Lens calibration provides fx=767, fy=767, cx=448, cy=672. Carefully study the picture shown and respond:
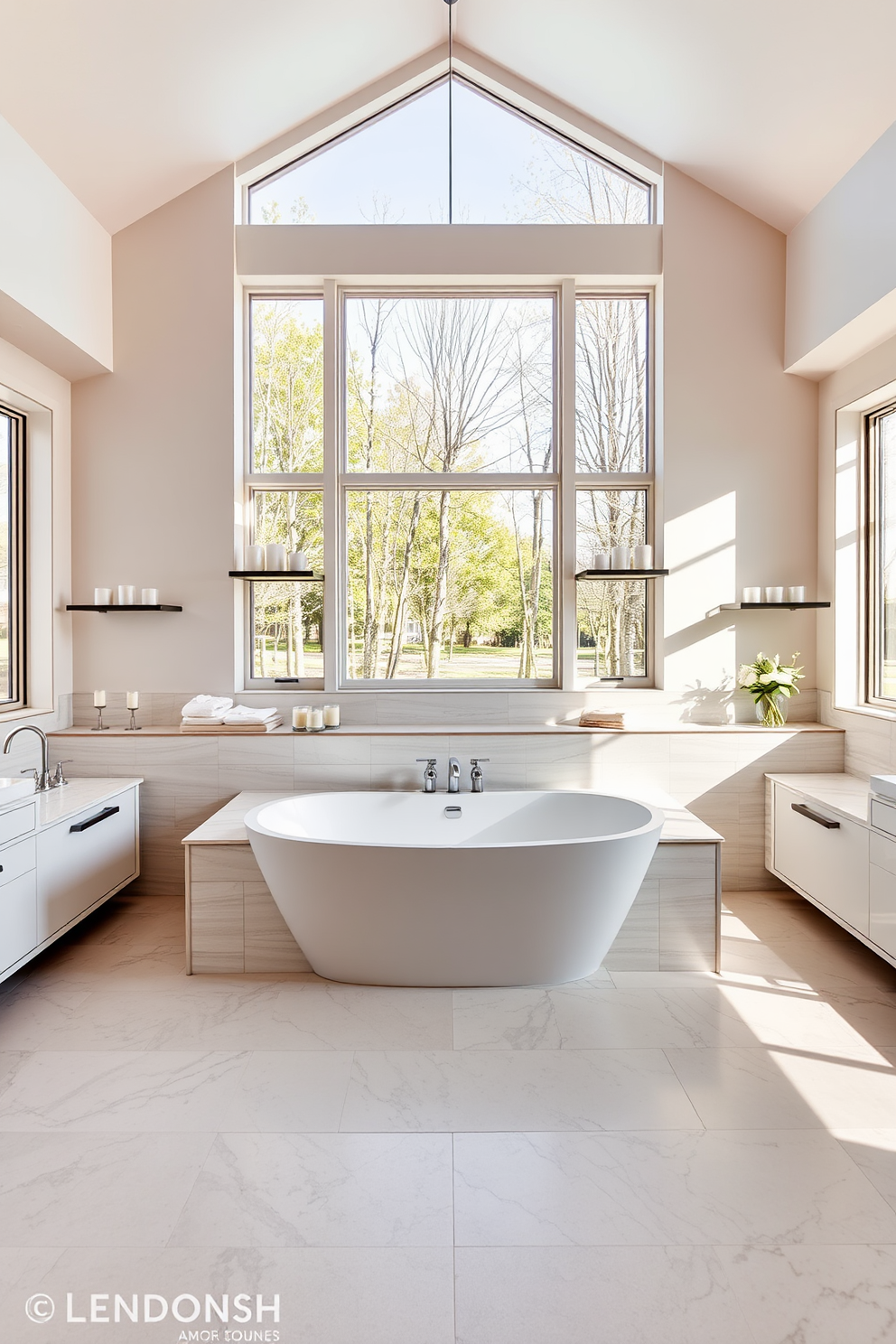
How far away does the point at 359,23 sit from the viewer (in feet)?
11.1

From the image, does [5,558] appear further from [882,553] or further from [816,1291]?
[882,553]

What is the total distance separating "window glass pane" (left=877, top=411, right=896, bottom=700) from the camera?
346cm

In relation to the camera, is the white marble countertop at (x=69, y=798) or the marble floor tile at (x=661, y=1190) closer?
the marble floor tile at (x=661, y=1190)

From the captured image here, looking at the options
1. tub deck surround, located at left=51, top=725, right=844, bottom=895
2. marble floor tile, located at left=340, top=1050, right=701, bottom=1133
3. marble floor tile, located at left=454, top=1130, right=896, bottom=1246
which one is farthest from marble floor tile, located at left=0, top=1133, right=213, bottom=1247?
tub deck surround, located at left=51, top=725, right=844, bottom=895

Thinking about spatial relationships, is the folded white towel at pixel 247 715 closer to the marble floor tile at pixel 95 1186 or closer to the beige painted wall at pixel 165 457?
the beige painted wall at pixel 165 457

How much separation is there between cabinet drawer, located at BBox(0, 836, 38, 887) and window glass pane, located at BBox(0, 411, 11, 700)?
1.18 meters

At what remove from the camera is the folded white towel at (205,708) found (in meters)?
Result: 3.56

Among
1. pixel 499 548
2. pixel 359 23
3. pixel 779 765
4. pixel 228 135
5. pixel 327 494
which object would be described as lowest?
pixel 779 765

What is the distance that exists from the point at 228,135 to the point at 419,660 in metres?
2.64

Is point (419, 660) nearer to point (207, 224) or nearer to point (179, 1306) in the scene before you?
point (207, 224)

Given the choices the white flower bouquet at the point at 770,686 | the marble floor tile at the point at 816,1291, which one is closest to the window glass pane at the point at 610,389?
the white flower bouquet at the point at 770,686

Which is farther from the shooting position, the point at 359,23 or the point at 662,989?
the point at 359,23

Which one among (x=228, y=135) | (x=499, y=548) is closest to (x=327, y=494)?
(x=499, y=548)

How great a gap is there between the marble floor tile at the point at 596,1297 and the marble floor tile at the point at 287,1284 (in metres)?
0.06
